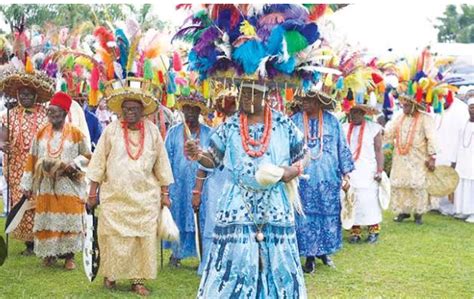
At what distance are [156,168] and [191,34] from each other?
5.43 feet

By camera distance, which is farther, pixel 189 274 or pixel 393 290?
pixel 189 274

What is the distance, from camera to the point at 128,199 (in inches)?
263

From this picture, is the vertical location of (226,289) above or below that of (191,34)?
below

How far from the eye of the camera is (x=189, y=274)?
25.5 ft

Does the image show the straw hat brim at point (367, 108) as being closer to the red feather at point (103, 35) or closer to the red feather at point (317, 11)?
the red feather at point (103, 35)

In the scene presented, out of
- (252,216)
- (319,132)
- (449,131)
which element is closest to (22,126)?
(319,132)

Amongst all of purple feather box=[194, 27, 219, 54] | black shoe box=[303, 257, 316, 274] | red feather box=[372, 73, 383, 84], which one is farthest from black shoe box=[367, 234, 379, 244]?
purple feather box=[194, 27, 219, 54]

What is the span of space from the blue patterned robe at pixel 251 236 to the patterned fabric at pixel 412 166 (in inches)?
246

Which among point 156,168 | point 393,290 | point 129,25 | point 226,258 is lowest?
point 393,290

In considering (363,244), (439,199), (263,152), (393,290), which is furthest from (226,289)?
(439,199)

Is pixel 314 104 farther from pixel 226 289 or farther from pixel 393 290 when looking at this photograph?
pixel 226 289

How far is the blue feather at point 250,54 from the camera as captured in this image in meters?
5.25

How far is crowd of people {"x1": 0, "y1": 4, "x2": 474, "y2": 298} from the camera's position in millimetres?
5391

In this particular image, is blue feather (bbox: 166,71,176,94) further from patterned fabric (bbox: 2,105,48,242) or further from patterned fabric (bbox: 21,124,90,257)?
patterned fabric (bbox: 2,105,48,242)
